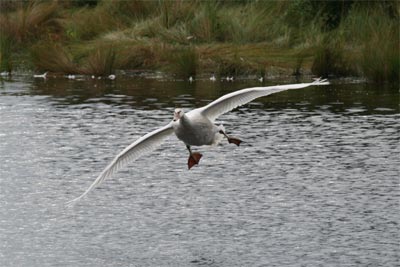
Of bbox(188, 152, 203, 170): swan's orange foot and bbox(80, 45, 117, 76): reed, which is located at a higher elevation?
bbox(80, 45, 117, 76): reed

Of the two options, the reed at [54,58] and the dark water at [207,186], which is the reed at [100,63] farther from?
the dark water at [207,186]

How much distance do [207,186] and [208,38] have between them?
1652 centimetres

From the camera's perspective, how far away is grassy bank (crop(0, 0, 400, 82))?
3162 cm

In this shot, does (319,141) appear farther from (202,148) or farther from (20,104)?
(20,104)

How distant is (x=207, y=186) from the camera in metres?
18.8

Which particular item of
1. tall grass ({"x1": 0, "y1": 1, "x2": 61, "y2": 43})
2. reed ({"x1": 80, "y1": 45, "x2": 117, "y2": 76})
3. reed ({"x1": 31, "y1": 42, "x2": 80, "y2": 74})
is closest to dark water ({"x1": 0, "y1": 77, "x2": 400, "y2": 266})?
reed ({"x1": 80, "y1": 45, "x2": 117, "y2": 76})

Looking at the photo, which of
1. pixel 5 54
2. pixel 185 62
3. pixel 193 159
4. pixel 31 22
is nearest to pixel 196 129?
pixel 193 159

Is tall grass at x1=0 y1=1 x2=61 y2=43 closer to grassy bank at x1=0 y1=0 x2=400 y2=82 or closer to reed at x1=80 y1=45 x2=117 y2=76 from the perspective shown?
grassy bank at x1=0 y1=0 x2=400 y2=82

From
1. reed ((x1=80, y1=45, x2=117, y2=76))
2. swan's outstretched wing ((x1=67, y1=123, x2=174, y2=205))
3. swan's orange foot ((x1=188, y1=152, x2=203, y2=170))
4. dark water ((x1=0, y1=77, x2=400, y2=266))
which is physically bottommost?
dark water ((x1=0, y1=77, x2=400, y2=266))

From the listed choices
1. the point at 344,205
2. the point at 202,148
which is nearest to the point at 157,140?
the point at 344,205

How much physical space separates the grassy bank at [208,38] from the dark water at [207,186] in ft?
8.82

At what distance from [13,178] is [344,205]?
5.42 metres

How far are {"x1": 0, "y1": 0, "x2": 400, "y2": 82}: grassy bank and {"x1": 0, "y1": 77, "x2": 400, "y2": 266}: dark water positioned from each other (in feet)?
8.82

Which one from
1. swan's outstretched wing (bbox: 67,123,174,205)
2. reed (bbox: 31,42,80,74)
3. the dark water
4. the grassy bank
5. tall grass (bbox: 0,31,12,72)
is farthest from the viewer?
tall grass (bbox: 0,31,12,72)
